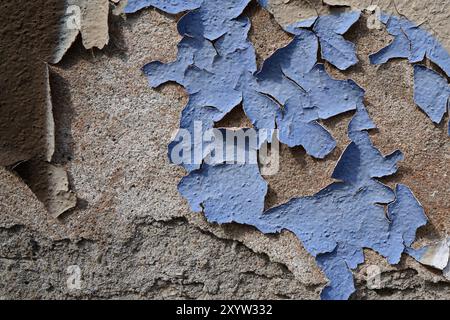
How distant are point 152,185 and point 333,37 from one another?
49cm

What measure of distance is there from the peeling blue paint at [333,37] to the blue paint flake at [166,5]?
0.20 metres

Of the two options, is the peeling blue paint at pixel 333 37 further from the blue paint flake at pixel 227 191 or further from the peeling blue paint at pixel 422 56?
the blue paint flake at pixel 227 191

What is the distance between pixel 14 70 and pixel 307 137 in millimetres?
630

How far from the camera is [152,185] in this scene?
1295 millimetres

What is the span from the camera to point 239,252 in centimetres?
131

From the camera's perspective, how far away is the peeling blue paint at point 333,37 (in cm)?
124

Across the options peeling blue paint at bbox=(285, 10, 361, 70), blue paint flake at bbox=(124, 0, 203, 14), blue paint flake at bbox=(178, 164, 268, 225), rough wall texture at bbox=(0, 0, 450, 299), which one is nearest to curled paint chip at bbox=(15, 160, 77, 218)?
rough wall texture at bbox=(0, 0, 450, 299)

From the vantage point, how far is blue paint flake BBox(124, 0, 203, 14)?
1.25 metres

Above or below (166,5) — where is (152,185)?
below

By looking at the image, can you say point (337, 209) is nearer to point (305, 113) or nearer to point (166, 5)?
point (305, 113)

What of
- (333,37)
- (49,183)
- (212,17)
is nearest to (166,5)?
(212,17)

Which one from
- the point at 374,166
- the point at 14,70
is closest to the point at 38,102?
the point at 14,70

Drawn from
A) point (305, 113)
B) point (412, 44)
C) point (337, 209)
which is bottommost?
point (337, 209)

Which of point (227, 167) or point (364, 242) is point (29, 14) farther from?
point (364, 242)
